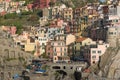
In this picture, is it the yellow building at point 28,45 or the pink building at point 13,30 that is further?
the pink building at point 13,30

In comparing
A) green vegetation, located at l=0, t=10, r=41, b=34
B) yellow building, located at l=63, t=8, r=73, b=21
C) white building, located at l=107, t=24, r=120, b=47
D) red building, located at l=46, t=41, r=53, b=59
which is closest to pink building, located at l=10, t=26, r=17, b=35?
green vegetation, located at l=0, t=10, r=41, b=34

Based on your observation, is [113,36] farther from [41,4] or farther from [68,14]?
[41,4]

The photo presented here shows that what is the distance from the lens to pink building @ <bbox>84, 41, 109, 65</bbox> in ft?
202

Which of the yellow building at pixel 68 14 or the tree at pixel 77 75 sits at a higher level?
the yellow building at pixel 68 14

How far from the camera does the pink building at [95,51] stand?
61.7 m

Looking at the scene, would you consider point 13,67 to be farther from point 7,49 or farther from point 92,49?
point 92,49

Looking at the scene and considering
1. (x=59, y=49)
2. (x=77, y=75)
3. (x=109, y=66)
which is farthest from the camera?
(x=59, y=49)

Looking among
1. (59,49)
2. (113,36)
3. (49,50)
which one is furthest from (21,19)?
(113,36)

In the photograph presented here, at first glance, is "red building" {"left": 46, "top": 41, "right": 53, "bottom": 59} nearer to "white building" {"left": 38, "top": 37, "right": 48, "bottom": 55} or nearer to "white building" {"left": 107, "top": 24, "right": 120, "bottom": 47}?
"white building" {"left": 38, "top": 37, "right": 48, "bottom": 55}

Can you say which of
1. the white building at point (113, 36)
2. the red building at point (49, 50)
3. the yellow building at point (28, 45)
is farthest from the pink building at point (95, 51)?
the yellow building at point (28, 45)

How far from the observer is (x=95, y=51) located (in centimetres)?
6197

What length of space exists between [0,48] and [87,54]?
44.3ft

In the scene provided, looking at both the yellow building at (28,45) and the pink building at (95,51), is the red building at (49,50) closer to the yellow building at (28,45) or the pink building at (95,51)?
the yellow building at (28,45)

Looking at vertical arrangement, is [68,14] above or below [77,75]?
above
